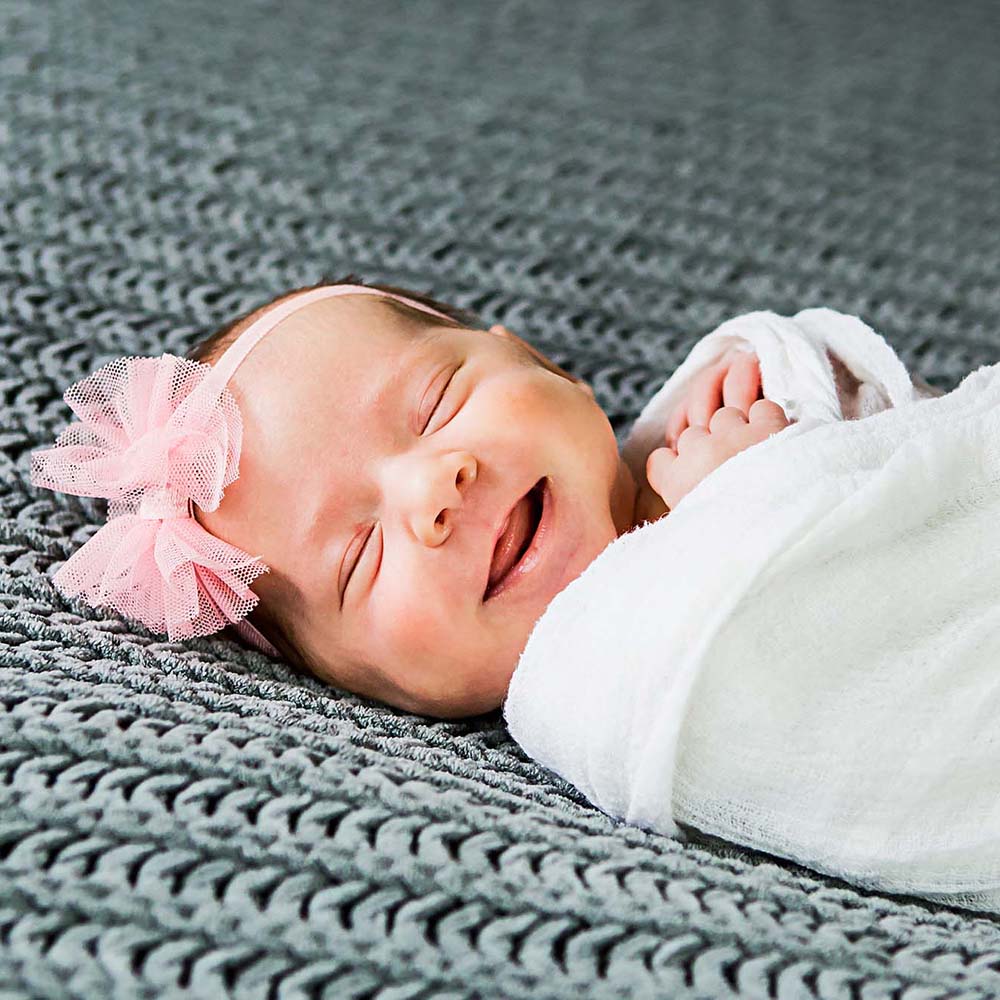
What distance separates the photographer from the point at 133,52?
1612 mm

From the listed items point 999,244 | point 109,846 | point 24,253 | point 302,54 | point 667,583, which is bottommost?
point 109,846

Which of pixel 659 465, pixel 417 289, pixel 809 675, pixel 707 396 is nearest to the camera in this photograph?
pixel 809 675

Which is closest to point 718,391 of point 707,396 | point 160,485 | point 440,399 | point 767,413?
point 707,396

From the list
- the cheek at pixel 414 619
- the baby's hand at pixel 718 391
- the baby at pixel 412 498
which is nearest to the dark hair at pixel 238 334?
the baby at pixel 412 498

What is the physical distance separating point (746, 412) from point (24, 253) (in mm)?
730

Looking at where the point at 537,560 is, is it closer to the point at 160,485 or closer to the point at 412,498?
the point at 412,498

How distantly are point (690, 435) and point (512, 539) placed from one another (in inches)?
7.2

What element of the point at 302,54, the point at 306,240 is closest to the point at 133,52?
the point at 302,54

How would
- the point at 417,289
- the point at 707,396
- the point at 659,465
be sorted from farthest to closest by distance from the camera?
the point at 417,289 < the point at 707,396 < the point at 659,465

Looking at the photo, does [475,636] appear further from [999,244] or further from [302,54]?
[302,54]

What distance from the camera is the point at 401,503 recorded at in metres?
0.93

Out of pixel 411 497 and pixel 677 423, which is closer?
pixel 411 497

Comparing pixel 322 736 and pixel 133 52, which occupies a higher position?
pixel 133 52

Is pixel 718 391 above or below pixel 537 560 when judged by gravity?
above
